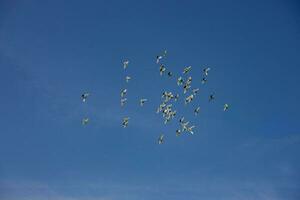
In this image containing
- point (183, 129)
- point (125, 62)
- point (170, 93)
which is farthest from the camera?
point (170, 93)

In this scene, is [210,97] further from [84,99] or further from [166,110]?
[84,99]

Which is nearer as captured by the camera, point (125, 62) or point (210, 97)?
point (125, 62)

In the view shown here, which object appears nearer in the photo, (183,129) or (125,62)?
(125,62)

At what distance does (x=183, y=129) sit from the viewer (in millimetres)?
59094

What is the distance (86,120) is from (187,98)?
1655 centimetres

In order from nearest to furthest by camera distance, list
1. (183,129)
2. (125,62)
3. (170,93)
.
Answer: (125,62)
(183,129)
(170,93)

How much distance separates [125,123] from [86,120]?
640cm

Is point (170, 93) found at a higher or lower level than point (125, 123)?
higher

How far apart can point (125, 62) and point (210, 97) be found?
15264 mm

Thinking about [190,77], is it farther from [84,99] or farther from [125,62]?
[84,99]

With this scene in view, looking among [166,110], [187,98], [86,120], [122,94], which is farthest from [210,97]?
[86,120]

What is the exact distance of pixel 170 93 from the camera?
63.0 m

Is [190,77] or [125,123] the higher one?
[190,77]

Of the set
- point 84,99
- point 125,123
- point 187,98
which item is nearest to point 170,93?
point 187,98
